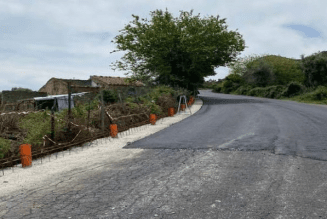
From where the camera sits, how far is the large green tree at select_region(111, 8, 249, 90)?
32031 millimetres

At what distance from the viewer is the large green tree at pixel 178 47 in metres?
32.0

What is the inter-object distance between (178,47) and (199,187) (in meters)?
29.0

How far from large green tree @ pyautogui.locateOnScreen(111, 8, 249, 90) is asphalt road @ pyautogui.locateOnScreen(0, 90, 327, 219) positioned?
81.5 feet

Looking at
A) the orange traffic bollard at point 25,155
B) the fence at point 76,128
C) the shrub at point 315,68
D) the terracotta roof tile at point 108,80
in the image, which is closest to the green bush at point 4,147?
the fence at point 76,128

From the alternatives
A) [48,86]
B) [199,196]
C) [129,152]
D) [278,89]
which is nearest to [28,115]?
[129,152]

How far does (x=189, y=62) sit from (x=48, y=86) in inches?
1119

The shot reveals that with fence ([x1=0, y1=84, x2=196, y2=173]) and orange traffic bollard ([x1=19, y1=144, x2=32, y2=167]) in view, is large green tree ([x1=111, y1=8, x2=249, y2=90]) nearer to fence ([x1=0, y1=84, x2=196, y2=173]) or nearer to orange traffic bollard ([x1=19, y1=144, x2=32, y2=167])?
fence ([x1=0, y1=84, x2=196, y2=173])

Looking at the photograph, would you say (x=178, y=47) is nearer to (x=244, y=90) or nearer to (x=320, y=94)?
(x=320, y=94)

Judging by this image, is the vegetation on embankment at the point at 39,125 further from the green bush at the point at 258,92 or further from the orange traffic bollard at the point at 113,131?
the green bush at the point at 258,92

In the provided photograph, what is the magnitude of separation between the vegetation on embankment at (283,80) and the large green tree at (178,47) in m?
5.18

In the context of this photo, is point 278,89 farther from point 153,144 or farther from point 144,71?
point 153,144

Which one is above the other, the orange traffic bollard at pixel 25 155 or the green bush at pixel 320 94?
the green bush at pixel 320 94

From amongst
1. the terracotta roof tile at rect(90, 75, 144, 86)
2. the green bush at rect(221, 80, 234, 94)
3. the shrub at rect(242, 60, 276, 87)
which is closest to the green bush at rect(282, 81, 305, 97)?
the shrub at rect(242, 60, 276, 87)

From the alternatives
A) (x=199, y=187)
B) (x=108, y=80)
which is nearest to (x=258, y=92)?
(x=108, y=80)
